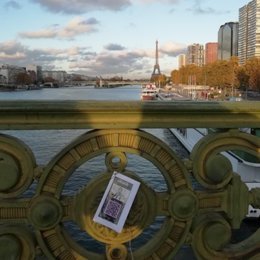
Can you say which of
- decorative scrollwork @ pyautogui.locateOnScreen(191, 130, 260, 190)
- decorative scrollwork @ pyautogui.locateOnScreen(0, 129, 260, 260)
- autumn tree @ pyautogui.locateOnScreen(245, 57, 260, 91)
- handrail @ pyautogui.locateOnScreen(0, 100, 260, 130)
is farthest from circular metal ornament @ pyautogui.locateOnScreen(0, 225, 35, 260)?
autumn tree @ pyautogui.locateOnScreen(245, 57, 260, 91)

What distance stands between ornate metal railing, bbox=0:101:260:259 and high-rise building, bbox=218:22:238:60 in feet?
554

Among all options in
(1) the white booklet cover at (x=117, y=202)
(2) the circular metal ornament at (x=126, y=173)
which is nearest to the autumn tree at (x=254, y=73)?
(2) the circular metal ornament at (x=126, y=173)

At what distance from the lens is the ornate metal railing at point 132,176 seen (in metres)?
2.20

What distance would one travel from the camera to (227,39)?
168 metres

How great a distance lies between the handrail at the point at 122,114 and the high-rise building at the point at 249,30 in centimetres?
12058

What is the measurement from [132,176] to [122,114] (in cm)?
32

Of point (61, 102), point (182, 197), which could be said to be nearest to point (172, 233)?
point (182, 197)

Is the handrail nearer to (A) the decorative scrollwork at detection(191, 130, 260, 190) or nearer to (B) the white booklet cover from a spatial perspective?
(A) the decorative scrollwork at detection(191, 130, 260, 190)

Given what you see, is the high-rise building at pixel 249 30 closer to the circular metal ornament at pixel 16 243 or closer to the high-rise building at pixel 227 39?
the high-rise building at pixel 227 39

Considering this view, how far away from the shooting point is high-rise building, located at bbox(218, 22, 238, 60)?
166125mm

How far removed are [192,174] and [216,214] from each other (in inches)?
9.8

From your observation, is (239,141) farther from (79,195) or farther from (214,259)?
(79,195)

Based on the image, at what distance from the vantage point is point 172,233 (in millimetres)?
2367

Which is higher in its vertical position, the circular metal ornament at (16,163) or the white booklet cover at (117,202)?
the circular metal ornament at (16,163)
